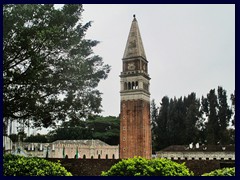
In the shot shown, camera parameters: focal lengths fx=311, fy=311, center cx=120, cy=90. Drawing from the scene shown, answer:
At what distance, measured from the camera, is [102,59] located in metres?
10.3

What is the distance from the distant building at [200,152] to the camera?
28219mm

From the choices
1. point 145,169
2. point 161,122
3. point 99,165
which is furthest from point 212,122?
point 145,169

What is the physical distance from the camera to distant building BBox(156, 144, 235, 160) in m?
28.2

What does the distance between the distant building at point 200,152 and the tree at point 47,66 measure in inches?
823

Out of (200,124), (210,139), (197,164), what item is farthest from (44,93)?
(210,139)

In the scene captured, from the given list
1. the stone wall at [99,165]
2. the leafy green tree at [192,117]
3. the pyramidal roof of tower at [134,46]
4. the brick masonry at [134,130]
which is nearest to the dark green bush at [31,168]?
the stone wall at [99,165]

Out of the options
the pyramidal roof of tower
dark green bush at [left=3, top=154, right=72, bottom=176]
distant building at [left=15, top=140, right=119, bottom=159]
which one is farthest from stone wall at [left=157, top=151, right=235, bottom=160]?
dark green bush at [left=3, top=154, right=72, bottom=176]

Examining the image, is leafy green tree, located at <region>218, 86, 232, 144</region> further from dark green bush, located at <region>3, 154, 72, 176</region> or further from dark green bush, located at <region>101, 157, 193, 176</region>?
dark green bush, located at <region>3, 154, 72, 176</region>

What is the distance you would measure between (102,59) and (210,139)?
20.8 metres

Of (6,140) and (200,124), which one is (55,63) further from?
(200,124)

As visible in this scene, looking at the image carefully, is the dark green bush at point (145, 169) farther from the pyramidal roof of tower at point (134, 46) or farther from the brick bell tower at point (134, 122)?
the brick bell tower at point (134, 122)

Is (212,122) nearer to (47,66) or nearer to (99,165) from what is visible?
(99,165)

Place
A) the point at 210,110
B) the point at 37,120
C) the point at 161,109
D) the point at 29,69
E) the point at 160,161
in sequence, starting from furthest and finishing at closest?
the point at 161,109 < the point at 210,110 < the point at 37,120 < the point at 29,69 < the point at 160,161

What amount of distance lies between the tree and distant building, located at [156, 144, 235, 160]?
68.6 feet
